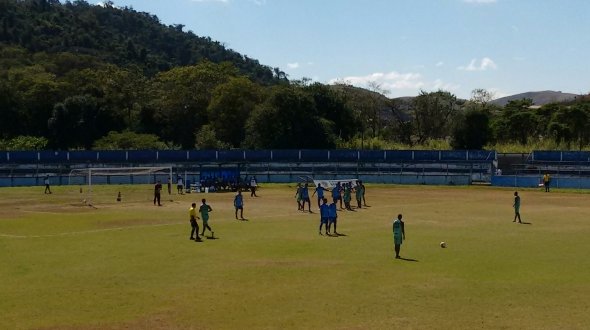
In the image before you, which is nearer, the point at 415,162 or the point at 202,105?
the point at 415,162

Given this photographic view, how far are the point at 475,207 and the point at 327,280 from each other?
104 ft

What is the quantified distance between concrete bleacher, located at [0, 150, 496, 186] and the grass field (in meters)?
38.8

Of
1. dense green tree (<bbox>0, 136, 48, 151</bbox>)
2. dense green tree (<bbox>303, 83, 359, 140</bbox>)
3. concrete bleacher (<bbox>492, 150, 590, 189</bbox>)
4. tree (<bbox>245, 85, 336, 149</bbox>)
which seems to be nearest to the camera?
concrete bleacher (<bbox>492, 150, 590, 189</bbox>)

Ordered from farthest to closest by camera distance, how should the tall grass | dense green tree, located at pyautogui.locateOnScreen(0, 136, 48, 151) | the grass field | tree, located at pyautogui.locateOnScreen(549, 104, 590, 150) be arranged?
tree, located at pyautogui.locateOnScreen(549, 104, 590, 150), the tall grass, dense green tree, located at pyautogui.locateOnScreen(0, 136, 48, 151), the grass field

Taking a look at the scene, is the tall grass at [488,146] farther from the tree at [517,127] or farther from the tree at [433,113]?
the tree at [433,113]

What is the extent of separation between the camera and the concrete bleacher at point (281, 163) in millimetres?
84812

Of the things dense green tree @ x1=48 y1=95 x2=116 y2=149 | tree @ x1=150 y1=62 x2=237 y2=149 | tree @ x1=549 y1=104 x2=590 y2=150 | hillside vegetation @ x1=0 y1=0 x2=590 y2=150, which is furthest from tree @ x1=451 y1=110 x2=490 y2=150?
dense green tree @ x1=48 y1=95 x2=116 y2=149

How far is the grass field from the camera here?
1864 cm

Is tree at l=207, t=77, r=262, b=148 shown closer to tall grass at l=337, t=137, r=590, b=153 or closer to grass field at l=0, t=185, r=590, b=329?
tall grass at l=337, t=137, r=590, b=153

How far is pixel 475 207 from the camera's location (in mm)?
52219

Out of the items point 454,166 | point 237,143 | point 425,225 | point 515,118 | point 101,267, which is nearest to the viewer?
point 101,267

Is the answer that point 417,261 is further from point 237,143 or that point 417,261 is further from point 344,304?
point 237,143

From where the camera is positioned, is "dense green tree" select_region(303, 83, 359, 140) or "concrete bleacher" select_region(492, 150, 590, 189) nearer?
"concrete bleacher" select_region(492, 150, 590, 189)

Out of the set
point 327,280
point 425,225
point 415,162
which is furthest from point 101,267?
point 415,162
